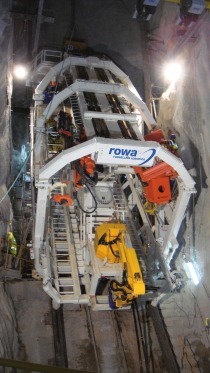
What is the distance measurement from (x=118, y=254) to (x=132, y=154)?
212 cm

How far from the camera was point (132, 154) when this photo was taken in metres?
7.08

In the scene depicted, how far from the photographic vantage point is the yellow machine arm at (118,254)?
7.38m

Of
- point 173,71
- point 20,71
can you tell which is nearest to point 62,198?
point 173,71

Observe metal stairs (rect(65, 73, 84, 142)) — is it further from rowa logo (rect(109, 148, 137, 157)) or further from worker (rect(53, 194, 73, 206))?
rowa logo (rect(109, 148, 137, 157))

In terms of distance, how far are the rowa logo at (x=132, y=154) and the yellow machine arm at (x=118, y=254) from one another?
1.57m

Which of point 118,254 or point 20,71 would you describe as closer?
point 118,254

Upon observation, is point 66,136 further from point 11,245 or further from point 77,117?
point 11,245

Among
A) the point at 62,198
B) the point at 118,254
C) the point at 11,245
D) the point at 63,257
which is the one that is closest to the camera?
the point at 62,198

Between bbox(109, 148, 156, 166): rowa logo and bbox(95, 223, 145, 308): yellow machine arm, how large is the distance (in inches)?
61.9

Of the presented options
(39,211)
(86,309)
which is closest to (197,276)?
(86,309)

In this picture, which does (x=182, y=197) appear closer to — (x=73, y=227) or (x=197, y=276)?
(x=197, y=276)

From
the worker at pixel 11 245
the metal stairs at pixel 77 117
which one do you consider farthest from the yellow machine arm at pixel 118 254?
the worker at pixel 11 245

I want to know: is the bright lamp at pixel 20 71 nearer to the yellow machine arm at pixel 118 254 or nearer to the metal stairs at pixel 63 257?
the metal stairs at pixel 63 257

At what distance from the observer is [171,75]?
10.6m
